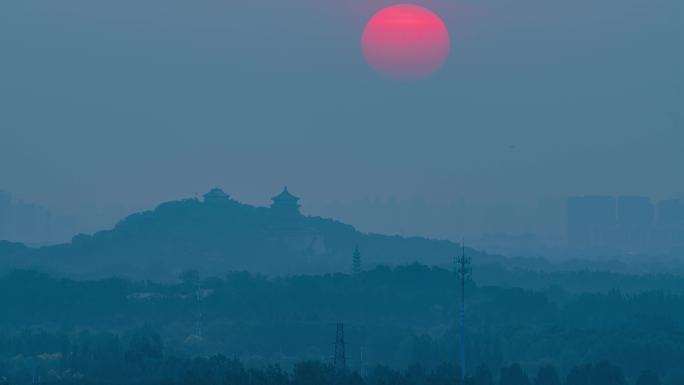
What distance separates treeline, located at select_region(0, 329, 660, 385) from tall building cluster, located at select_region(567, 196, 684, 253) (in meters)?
138

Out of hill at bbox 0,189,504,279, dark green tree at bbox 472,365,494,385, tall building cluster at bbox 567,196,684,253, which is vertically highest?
tall building cluster at bbox 567,196,684,253

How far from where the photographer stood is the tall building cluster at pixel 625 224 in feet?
600

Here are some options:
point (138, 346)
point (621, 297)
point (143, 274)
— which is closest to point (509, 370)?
point (138, 346)

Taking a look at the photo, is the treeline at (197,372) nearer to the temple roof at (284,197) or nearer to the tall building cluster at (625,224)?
the temple roof at (284,197)

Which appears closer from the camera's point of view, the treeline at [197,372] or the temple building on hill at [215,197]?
the treeline at [197,372]

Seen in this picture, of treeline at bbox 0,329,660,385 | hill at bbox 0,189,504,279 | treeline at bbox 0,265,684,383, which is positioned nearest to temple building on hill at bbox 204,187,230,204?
hill at bbox 0,189,504,279

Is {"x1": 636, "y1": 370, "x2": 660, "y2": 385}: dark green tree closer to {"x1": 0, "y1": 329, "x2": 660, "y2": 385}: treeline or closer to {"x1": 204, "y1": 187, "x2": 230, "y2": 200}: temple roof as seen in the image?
{"x1": 0, "y1": 329, "x2": 660, "y2": 385}: treeline

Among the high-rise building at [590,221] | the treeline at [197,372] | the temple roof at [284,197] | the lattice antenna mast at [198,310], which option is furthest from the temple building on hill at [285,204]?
the high-rise building at [590,221]

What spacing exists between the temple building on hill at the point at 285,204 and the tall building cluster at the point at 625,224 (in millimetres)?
76730

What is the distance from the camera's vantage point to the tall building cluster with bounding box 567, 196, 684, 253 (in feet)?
600

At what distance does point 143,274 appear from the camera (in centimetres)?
9456

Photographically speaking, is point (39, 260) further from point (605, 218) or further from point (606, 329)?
point (605, 218)

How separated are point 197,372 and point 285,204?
239 feet

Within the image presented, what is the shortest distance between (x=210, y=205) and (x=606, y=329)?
65.1 m
